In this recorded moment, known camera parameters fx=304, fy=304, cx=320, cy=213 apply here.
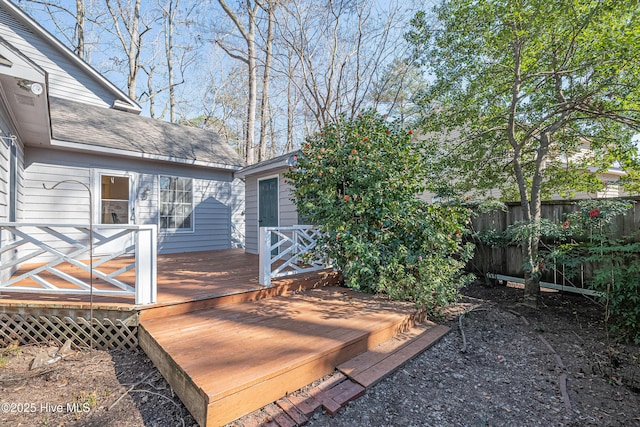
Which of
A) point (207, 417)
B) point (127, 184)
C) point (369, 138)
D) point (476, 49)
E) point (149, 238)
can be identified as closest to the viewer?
point (207, 417)

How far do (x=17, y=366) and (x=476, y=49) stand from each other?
22.0 ft

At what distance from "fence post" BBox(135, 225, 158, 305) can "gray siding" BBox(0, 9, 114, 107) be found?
25.3 feet

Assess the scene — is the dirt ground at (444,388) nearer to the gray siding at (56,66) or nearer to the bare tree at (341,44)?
the bare tree at (341,44)

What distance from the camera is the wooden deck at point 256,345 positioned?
6.46 feet

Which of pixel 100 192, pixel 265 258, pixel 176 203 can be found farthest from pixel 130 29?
pixel 265 258

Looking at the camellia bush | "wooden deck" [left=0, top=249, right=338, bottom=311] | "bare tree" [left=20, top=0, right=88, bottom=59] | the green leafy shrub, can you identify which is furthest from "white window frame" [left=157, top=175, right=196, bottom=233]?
"bare tree" [left=20, top=0, right=88, bottom=59]

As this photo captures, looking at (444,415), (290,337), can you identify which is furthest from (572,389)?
(290,337)

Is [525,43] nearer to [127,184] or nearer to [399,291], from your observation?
[399,291]

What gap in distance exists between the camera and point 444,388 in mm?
2518

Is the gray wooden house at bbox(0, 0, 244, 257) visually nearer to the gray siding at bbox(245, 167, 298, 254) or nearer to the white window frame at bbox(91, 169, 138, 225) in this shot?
the white window frame at bbox(91, 169, 138, 225)

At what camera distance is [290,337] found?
2.74m

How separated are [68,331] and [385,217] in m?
3.68

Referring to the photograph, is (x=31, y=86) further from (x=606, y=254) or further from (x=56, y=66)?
(x=606, y=254)

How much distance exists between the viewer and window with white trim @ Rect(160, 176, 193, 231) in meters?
7.21
